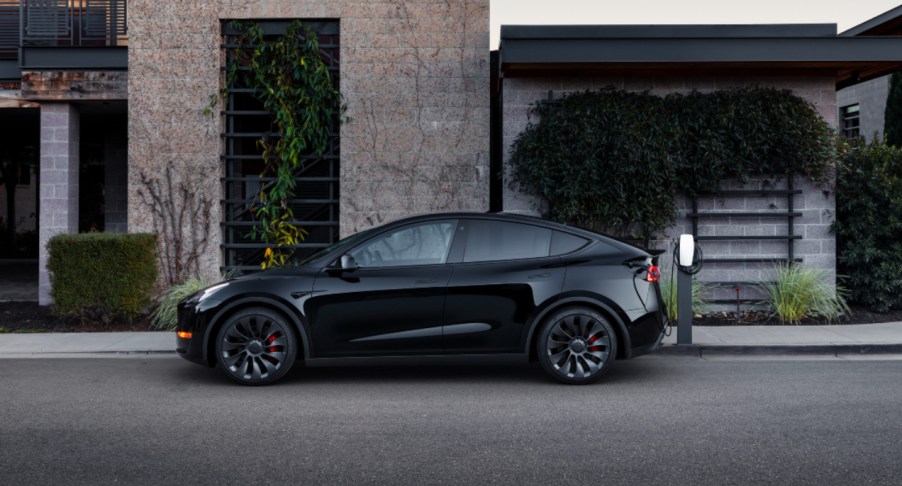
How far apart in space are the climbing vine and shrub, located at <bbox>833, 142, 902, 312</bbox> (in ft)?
25.2

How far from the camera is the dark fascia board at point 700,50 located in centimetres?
1162

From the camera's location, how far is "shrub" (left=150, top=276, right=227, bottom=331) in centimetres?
1141

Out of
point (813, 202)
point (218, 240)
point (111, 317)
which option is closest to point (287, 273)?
point (111, 317)

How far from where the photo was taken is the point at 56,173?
13547mm

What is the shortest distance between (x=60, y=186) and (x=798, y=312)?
11.3 m

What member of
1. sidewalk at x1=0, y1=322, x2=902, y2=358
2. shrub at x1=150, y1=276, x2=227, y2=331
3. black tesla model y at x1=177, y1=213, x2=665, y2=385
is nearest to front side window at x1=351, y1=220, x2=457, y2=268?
black tesla model y at x1=177, y1=213, x2=665, y2=385

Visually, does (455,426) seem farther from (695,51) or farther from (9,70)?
(9,70)

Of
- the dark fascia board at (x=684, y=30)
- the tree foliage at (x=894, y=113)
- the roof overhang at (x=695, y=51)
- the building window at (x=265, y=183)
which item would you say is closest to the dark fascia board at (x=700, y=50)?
the roof overhang at (x=695, y=51)

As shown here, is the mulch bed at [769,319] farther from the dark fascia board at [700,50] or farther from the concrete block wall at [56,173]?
the concrete block wall at [56,173]

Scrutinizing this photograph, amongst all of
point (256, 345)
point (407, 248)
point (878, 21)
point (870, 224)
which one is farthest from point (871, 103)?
point (256, 345)

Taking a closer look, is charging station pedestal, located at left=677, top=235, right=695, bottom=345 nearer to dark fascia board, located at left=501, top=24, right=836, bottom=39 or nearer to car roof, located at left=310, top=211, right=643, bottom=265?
car roof, located at left=310, top=211, right=643, bottom=265

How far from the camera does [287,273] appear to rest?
764 cm

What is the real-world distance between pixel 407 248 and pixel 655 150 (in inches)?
215

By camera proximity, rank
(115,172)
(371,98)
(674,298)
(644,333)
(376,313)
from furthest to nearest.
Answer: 1. (115,172)
2. (371,98)
3. (674,298)
4. (644,333)
5. (376,313)
